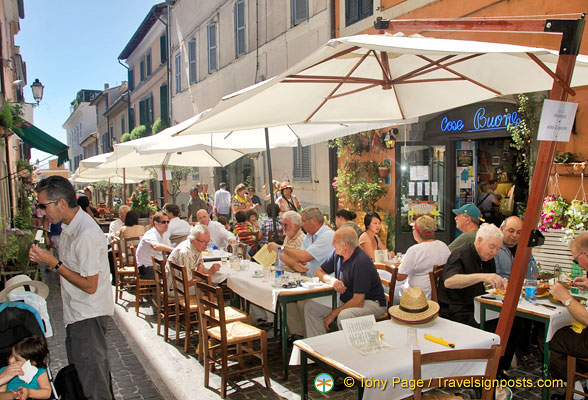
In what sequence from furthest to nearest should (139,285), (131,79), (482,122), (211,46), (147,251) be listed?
(131,79) → (211,46) → (482,122) → (147,251) → (139,285)

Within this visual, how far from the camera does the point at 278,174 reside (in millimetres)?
15547

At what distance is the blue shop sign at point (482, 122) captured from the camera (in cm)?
806

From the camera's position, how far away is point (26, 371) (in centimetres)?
323

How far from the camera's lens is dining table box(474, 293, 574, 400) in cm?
403

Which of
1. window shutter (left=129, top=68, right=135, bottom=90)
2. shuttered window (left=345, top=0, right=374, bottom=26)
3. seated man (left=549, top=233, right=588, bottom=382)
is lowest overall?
seated man (left=549, top=233, right=588, bottom=382)

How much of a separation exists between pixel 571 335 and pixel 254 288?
3041mm

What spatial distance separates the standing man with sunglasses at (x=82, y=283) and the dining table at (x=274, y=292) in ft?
5.98

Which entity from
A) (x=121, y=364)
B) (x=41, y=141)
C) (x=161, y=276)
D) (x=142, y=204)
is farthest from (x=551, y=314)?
(x=142, y=204)

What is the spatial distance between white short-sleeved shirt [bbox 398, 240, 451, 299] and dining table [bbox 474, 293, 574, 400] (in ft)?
2.45

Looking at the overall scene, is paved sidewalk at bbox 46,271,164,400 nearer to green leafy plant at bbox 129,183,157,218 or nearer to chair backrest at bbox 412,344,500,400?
chair backrest at bbox 412,344,500,400

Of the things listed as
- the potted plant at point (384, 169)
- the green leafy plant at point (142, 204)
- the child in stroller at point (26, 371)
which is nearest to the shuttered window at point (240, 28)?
the green leafy plant at point (142, 204)

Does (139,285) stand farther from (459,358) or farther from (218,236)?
(459,358)

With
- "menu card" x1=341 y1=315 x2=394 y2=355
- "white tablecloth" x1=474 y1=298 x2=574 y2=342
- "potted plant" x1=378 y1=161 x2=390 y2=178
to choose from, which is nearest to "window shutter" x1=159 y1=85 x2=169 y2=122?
"potted plant" x1=378 y1=161 x2=390 y2=178

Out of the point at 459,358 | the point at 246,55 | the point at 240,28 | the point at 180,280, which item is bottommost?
the point at 180,280
